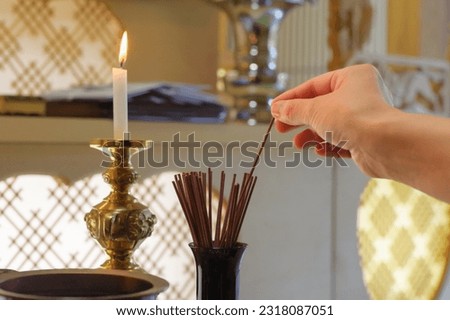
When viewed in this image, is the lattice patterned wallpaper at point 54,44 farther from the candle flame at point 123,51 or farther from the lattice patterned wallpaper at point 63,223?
the candle flame at point 123,51

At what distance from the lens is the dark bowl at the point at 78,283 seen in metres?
0.45

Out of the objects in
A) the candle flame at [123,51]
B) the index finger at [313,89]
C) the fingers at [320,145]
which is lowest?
the fingers at [320,145]

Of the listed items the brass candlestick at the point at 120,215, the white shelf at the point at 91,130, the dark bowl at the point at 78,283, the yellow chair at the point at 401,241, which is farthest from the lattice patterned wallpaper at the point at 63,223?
the dark bowl at the point at 78,283

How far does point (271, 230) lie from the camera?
119 centimetres

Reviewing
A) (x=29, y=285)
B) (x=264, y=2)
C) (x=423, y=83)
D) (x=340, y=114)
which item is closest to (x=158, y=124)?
(x=264, y=2)

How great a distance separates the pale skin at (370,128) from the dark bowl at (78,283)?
0.83ft

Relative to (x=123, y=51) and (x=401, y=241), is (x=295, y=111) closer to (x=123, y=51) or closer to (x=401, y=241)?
(x=123, y=51)

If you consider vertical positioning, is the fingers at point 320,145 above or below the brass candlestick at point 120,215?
above

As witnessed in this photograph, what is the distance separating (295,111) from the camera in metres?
0.69

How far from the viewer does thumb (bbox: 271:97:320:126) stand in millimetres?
689

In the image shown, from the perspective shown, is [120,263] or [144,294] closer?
[144,294]

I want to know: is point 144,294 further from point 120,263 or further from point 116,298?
point 120,263

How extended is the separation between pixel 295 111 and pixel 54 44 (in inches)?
37.1

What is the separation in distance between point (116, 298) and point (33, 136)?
0.63 meters
